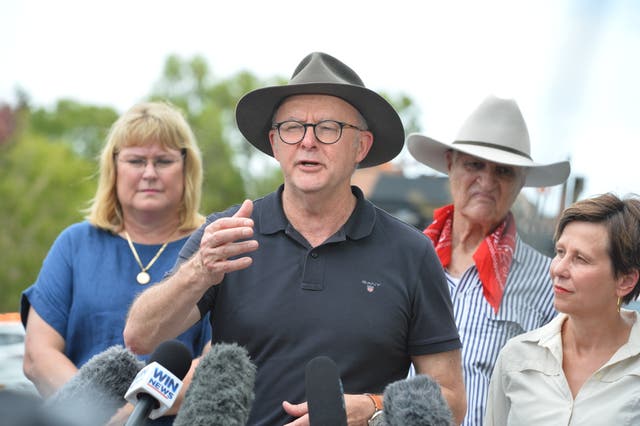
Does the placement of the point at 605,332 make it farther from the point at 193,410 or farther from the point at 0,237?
the point at 0,237

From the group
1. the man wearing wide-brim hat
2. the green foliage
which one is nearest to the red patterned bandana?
the man wearing wide-brim hat

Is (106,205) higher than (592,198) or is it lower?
lower

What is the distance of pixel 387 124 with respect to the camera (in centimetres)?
333

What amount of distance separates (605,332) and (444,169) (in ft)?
5.48

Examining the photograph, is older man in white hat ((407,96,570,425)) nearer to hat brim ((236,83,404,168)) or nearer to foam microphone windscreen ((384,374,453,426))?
hat brim ((236,83,404,168))

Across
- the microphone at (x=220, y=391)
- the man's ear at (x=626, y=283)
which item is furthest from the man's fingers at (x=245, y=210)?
the man's ear at (x=626, y=283)

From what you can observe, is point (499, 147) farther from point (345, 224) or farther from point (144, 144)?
point (144, 144)

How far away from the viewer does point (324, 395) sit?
2045mm

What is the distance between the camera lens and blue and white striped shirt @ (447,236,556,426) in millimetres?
3795

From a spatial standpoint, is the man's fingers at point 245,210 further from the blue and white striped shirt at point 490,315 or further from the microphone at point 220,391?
the blue and white striped shirt at point 490,315

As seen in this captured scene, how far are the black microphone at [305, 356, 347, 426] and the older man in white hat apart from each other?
1844 millimetres

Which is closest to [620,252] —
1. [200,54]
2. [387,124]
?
[387,124]

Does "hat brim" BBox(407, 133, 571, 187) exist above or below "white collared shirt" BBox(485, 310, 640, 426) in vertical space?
above

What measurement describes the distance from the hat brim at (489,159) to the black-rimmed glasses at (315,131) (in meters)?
1.29
